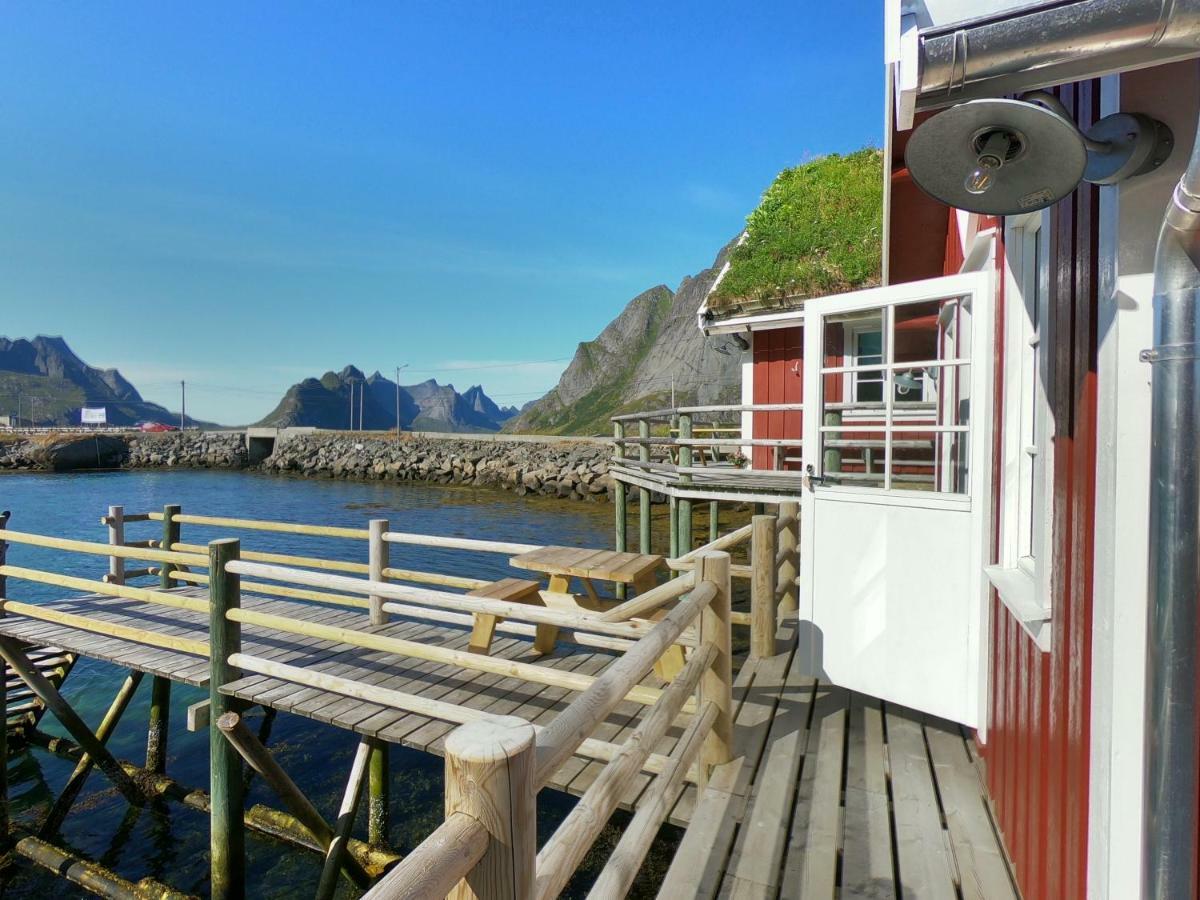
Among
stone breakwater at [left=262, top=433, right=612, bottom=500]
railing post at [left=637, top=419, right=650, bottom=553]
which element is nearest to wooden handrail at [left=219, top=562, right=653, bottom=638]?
railing post at [left=637, top=419, right=650, bottom=553]

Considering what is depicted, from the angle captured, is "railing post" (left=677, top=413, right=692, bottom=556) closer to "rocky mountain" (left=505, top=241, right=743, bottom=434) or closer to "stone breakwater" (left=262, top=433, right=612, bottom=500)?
"stone breakwater" (left=262, top=433, right=612, bottom=500)

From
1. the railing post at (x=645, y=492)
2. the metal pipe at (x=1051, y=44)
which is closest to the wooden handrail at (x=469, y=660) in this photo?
the metal pipe at (x=1051, y=44)

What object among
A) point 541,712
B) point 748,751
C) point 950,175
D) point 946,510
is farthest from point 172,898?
point 950,175

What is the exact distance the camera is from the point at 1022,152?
165cm

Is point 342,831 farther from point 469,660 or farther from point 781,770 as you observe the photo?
point 781,770

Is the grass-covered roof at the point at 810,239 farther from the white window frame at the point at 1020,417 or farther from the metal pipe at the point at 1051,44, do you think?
the metal pipe at the point at 1051,44

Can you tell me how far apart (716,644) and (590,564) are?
6.24 feet

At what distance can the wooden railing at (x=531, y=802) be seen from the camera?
3.95 ft

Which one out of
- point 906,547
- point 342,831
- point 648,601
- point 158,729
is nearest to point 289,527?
point 342,831

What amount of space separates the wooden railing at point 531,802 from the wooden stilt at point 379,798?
4.03 metres

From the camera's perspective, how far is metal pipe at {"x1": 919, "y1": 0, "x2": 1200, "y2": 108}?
1291mm

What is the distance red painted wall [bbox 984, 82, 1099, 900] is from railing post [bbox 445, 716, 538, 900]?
1.44m

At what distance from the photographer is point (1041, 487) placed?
2377mm

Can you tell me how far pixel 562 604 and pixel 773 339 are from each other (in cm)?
981
